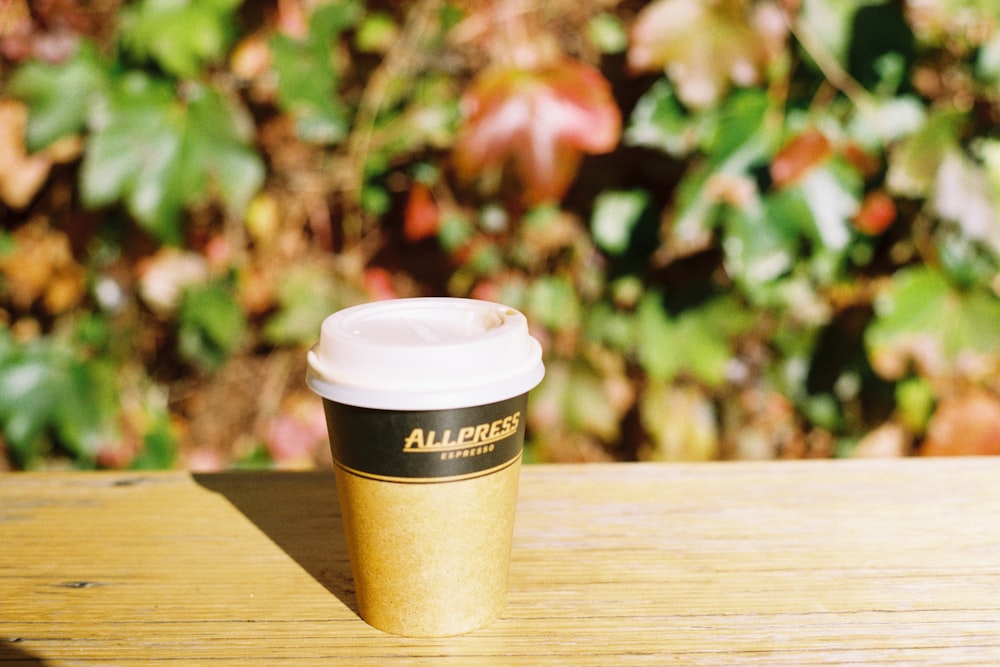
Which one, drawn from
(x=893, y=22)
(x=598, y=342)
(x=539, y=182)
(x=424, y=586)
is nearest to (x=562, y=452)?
(x=598, y=342)

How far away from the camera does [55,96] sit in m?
1.23

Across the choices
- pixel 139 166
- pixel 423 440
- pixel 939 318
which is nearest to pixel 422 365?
pixel 423 440

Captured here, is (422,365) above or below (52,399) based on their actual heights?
above

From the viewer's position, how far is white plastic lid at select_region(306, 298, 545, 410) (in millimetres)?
526

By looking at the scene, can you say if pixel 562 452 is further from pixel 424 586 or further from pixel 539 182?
pixel 424 586

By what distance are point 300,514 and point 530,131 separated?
1.72ft

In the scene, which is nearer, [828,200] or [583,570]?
[583,570]

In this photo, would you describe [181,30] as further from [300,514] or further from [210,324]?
[300,514]

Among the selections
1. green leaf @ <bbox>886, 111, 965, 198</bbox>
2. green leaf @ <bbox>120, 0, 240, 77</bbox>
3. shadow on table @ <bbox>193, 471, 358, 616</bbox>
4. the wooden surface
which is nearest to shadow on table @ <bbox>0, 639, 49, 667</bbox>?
the wooden surface

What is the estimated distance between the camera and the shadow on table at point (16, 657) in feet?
1.79

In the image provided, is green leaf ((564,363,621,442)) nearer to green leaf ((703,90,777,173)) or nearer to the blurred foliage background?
the blurred foliage background

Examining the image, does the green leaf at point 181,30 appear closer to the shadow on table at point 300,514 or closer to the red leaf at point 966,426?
the shadow on table at point 300,514

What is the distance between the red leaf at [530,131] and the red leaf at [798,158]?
0.21 metres

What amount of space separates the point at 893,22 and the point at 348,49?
81 cm
